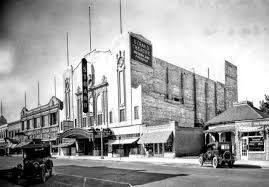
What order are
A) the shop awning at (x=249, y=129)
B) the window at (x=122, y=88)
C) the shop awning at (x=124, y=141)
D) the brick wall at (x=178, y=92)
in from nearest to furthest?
the shop awning at (x=249, y=129) → the shop awning at (x=124, y=141) → the brick wall at (x=178, y=92) → the window at (x=122, y=88)

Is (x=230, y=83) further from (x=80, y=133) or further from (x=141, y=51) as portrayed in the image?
(x=80, y=133)

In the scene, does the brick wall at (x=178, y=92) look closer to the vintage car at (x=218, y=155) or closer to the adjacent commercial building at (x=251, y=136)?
the adjacent commercial building at (x=251, y=136)

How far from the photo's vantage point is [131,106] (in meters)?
43.0

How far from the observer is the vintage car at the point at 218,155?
2289 centimetres

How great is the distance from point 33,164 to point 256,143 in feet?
74.4

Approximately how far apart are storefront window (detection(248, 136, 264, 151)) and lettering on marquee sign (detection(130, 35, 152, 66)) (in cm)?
2210

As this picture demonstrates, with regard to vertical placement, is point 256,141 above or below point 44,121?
below

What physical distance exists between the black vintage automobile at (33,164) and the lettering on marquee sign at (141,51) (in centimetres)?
2803

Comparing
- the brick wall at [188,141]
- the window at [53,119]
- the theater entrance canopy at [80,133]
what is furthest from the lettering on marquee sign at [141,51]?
the window at [53,119]

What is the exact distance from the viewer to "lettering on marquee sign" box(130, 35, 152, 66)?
1737 inches

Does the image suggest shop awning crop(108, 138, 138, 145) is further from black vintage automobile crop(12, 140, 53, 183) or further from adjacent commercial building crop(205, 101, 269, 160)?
black vintage automobile crop(12, 140, 53, 183)

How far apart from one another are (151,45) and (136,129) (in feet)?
48.8

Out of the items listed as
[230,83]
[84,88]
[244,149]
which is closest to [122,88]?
[84,88]

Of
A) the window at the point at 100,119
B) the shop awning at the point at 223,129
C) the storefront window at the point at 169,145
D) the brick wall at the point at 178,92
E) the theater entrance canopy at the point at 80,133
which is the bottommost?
the storefront window at the point at 169,145
